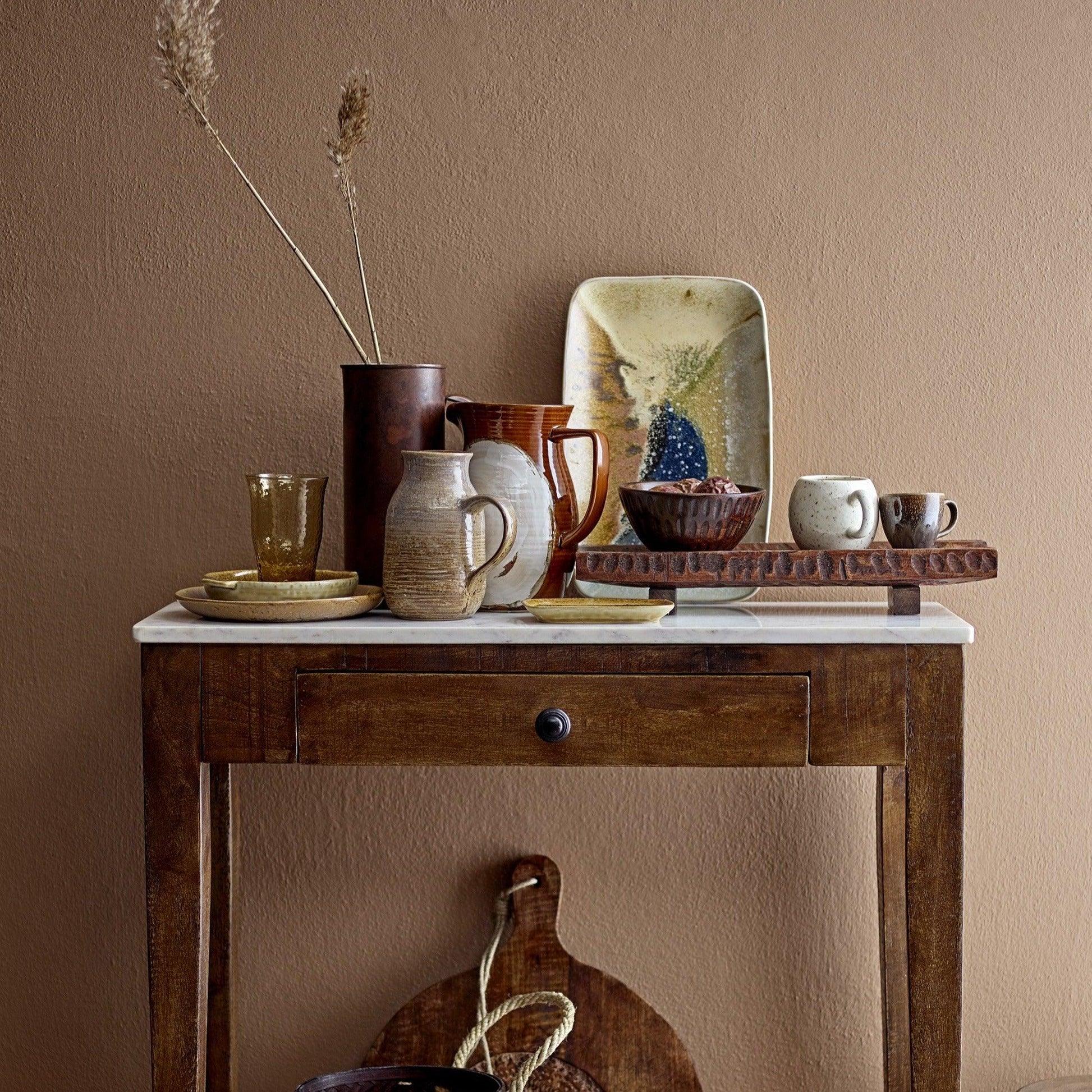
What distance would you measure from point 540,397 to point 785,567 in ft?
1.57

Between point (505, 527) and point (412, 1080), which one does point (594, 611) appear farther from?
point (412, 1080)

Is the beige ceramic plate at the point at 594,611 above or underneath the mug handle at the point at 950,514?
underneath

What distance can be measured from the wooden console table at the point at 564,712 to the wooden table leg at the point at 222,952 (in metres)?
0.28

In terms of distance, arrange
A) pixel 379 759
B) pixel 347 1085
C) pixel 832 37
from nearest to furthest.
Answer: pixel 379 759 → pixel 347 1085 → pixel 832 37

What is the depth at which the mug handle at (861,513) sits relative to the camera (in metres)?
1.39

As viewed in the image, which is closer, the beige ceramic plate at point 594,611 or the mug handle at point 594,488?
the beige ceramic plate at point 594,611

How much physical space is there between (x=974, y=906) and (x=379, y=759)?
907 millimetres

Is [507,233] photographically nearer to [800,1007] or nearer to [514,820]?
[514,820]

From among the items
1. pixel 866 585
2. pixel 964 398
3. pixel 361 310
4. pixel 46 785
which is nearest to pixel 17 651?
pixel 46 785

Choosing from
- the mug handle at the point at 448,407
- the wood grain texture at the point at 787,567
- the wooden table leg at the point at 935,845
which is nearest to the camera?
the wooden table leg at the point at 935,845

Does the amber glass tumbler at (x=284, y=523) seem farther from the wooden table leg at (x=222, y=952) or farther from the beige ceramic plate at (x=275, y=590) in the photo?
the wooden table leg at (x=222, y=952)

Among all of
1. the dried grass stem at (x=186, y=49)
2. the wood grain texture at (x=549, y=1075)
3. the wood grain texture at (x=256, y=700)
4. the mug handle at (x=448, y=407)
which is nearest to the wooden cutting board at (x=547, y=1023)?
the wood grain texture at (x=549, y=1075)

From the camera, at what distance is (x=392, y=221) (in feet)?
5.40

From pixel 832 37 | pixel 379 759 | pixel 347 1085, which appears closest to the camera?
pixel 379 759
